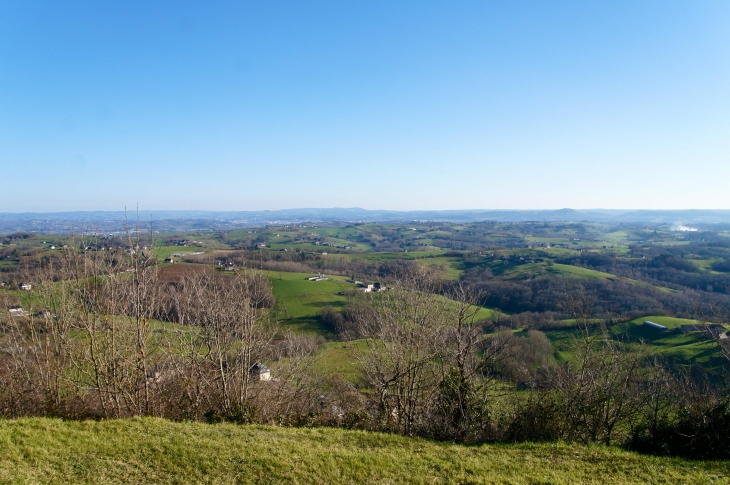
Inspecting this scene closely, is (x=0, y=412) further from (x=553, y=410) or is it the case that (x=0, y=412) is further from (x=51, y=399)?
(x=553, y=410)

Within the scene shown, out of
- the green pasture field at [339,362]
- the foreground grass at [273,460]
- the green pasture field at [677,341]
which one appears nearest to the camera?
the foreground grass at [273,460]

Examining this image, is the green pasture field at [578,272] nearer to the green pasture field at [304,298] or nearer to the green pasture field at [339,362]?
the green pasture field at [304,298]

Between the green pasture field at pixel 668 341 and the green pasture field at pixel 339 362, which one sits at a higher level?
the green pasture field at pixel 339 362

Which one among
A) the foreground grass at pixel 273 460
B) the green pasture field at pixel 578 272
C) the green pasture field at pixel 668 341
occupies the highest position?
the foreground grass at pixel 273 460

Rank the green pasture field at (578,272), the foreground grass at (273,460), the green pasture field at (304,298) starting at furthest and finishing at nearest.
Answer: the green pasture field at (578,272) < the green pasture field at (304,298) < the foreground grass at (273,460)

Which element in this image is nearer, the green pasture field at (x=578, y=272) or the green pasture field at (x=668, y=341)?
the green pasture field at (x=668, y=341)

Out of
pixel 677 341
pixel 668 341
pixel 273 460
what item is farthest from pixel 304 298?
pixel 273 460

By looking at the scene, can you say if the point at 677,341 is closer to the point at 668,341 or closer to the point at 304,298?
the point at 668,341

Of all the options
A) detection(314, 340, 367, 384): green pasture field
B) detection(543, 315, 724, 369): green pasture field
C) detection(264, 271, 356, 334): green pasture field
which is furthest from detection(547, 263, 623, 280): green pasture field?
detection(314, 340, 367, 384): green pasture field

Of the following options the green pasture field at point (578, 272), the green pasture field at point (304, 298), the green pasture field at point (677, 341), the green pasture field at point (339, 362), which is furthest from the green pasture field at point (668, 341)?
the green pasture field at point (304, 298)
